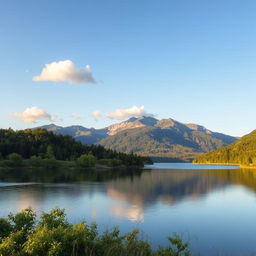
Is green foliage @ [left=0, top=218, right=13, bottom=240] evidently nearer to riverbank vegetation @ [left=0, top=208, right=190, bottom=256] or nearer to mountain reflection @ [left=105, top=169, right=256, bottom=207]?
riverbank vegetation @ [left=0, top=208, right=190, bottom=256]

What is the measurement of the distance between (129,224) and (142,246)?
29759 millimetres

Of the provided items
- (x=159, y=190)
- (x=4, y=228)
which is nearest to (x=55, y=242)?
(x=4, y=228)

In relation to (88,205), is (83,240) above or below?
above

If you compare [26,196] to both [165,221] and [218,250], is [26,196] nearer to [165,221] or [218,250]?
[165,221]

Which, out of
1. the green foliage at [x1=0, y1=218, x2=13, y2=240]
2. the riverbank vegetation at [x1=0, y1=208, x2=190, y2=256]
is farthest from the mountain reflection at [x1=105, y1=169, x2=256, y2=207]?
the green foliage at [x1=0, y1=218, x2=13, y2=240]

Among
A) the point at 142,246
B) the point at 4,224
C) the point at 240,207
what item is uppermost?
the point at 4,224

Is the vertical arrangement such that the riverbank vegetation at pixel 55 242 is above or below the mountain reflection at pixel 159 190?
above

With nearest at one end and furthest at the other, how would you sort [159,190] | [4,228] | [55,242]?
[55,242]
[4,228]
[159,190]

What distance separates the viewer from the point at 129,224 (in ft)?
173

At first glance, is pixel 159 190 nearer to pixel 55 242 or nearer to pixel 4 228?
pixel 4 228

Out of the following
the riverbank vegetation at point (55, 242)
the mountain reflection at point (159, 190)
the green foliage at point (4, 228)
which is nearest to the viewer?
the riverbank vegetation at point (55, 242)

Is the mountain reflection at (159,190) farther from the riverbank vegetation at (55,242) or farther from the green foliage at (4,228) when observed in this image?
the green foliage at (4,228)

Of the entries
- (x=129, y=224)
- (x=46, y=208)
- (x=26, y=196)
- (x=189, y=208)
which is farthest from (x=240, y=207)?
(x=26, y=196)

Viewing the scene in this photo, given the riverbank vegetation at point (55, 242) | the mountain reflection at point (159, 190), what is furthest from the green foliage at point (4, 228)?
the mountain reflection at point (159, 190)
